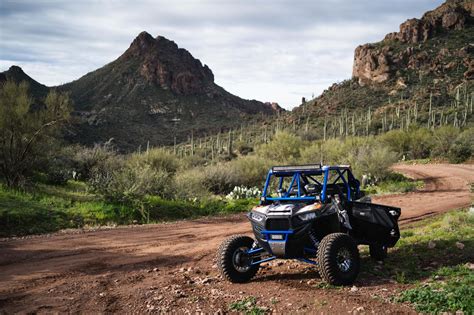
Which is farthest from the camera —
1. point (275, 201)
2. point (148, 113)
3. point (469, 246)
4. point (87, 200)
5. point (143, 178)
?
point (148, 113)

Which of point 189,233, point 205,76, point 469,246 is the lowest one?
point 189,233

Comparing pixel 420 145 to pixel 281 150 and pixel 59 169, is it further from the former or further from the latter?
pixel 59 169

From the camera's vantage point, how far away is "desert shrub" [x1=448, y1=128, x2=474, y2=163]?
122 feet

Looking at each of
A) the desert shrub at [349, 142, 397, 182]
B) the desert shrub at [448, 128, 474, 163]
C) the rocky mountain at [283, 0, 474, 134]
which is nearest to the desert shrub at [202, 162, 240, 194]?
the desert shrub at [349, 142, 397, 182]

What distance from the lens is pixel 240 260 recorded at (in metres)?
7.87

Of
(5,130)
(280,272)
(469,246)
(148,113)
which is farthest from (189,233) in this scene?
(148,113)

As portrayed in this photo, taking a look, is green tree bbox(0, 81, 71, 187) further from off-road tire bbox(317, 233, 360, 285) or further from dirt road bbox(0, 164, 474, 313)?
off-road tire bbox(317, 233, 360, 285)

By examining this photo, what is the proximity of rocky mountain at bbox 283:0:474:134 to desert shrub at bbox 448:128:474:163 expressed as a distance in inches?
739

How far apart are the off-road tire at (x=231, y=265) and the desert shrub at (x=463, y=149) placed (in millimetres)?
34698

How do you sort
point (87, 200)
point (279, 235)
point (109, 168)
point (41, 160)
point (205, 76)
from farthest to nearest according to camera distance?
point (205, 76), point (109, 168), point (41, 160), point (87, 200), point (279, 235)

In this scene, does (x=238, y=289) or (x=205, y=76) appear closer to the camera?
(x=238, y=289)

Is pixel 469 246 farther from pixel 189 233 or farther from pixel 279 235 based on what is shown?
pixel 189 233

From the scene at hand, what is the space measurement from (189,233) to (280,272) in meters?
5.14

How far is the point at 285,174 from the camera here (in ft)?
27.6
